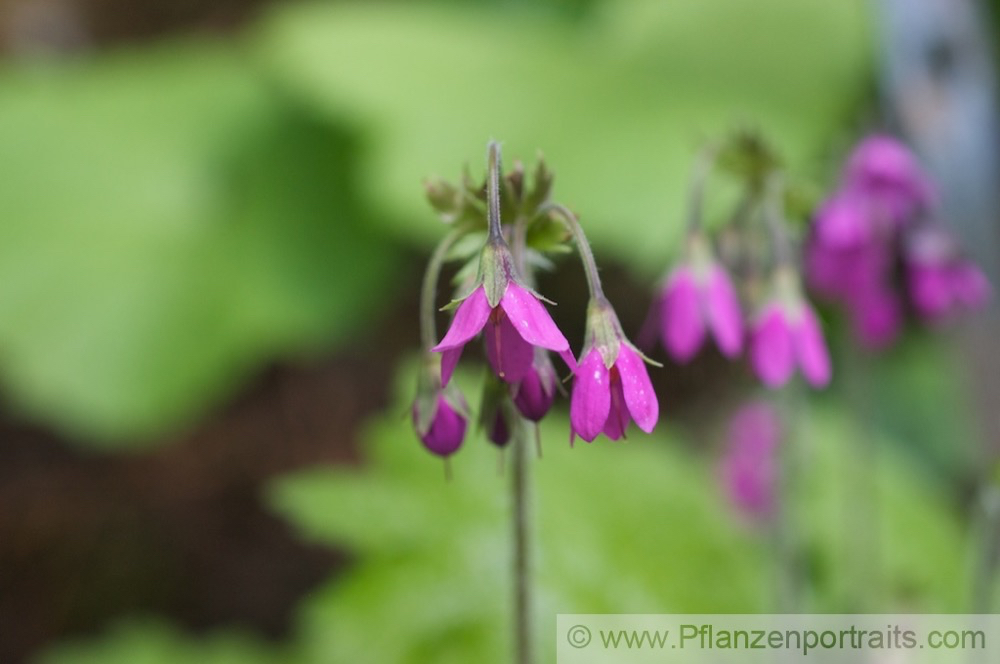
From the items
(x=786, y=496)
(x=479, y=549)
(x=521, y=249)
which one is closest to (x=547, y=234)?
(x=521, y=249)

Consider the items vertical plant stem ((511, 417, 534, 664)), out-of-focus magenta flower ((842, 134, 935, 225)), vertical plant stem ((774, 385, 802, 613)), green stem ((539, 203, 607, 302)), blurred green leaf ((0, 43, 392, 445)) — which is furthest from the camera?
blurred green leaf ((0, 43, 392, 445))

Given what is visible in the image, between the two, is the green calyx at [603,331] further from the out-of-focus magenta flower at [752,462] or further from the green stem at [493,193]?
the out-of-focus magenta flower at [752,462]

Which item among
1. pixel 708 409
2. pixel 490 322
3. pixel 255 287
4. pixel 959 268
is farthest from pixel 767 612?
pixel 255 287

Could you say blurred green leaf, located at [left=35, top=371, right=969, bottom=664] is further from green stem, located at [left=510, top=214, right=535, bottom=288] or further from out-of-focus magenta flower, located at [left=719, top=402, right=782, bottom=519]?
green stem, located at [left=510, top=214, right=535, bottom=288]

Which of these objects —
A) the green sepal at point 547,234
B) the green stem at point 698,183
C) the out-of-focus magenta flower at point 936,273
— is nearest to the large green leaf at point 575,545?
the out-of-focus magenta flower at point 936,273

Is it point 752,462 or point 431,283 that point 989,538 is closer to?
point 431,283

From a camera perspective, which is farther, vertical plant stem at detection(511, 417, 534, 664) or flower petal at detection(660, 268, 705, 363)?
flower petal at detection(660, 268, 705, 363)

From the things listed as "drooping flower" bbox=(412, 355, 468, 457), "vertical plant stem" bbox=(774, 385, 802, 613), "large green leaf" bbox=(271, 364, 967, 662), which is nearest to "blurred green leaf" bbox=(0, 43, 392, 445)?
"large green leaf" bbox=(271, 364, 967, 662)
